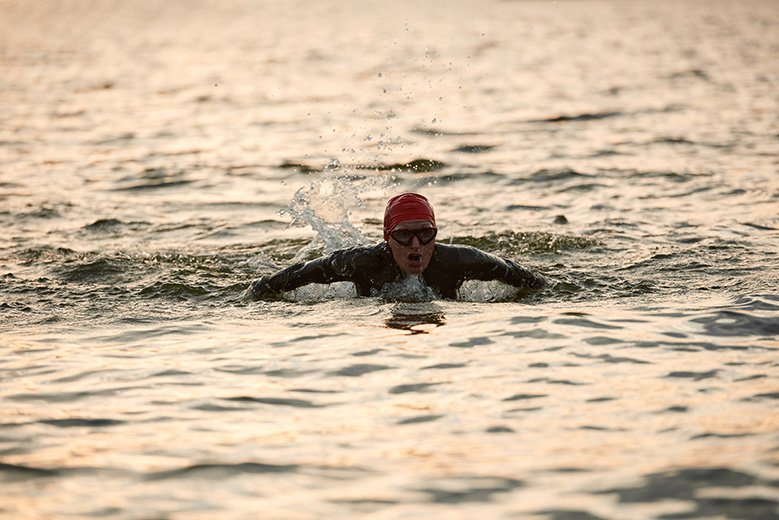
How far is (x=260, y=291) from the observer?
1074 cm

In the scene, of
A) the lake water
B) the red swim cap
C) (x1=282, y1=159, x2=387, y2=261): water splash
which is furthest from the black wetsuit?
(x1=282, y1=159, x2=387, y2=261): water splash

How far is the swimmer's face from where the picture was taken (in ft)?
33.5

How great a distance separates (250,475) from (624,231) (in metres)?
8.54

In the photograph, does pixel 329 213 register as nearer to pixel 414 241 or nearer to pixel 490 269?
pixel 490 269

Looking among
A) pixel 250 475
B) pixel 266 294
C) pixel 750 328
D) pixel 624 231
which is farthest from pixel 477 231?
pixel 250 475

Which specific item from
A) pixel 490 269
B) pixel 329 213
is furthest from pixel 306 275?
pixel 329 213

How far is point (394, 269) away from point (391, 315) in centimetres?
71

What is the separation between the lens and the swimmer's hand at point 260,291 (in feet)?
35.1

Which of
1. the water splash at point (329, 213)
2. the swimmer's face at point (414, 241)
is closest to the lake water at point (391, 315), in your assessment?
the water splash at point (329, 213)

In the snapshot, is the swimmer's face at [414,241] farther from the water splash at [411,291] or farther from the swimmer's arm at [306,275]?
the swimmer's arm at [306,275]

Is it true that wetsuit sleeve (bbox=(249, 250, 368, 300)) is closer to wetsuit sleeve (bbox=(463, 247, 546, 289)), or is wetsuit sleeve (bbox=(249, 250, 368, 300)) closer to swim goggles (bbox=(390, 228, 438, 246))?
swim goggles (bbox=(390, 228, 438, 246))

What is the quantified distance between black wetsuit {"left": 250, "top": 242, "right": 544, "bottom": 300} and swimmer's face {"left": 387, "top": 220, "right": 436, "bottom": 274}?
1.22 ft

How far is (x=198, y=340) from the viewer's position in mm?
9406

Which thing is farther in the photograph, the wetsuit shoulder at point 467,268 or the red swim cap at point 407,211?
the wetsuit shoulder at point 467,268
